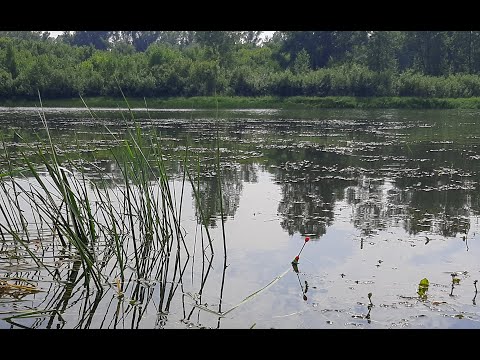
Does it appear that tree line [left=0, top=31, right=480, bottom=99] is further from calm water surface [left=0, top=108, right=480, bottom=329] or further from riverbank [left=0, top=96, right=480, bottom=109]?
calm water surface [left=0, top=108, right=480, bottom=329]

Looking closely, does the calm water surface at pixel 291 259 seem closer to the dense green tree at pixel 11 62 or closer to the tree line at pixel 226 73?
the tree line at pixel 226 73

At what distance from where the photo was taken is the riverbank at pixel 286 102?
1037 inches

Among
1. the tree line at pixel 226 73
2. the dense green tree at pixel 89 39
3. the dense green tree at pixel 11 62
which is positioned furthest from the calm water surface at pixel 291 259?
the dense green tree at pixel 89 39

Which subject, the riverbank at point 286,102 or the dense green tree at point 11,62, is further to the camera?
the dense green tree at point 11,62

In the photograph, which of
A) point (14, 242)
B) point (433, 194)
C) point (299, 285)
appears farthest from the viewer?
point (433, 194)

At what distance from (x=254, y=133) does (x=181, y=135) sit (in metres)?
1.81

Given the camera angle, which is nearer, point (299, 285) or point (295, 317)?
point (295, 317)

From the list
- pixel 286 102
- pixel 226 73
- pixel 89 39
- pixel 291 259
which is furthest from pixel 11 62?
pixel 89 39
